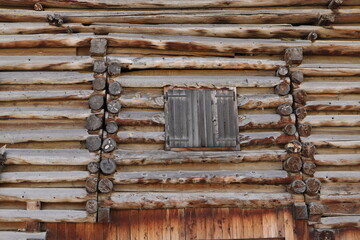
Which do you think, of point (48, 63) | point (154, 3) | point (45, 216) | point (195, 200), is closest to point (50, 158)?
point (45, 216)

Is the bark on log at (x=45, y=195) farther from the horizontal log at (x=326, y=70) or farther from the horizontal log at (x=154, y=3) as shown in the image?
the horizontal log at (x=326, y=70)

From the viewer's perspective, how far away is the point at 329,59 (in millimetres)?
5773

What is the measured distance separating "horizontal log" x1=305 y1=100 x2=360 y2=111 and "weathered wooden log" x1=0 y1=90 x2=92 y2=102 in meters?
3.66

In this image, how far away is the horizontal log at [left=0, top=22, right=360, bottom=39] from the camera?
5.51 meters

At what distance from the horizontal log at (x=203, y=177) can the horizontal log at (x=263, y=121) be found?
74 cm

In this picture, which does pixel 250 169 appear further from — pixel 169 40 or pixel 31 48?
pixel 31 48

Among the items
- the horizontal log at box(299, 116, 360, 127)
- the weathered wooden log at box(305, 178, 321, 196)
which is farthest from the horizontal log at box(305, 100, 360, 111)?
the weathered wooden log at box(305, 178, 321, 196)

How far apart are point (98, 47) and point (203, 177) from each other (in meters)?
2.72

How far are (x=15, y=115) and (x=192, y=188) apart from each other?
3.03 m

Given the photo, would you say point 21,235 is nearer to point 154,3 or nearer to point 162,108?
point 162,108

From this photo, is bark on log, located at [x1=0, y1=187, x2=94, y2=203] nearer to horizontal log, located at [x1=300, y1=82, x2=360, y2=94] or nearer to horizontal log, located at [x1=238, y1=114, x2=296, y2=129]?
horizontal log, located at [x1=238, y1=114, x2=296, y2=129]

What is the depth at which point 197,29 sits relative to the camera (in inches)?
218

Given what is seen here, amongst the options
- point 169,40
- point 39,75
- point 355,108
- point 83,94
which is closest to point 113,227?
point 83,94

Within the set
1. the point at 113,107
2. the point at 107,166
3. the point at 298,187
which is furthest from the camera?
the point at 113,107
